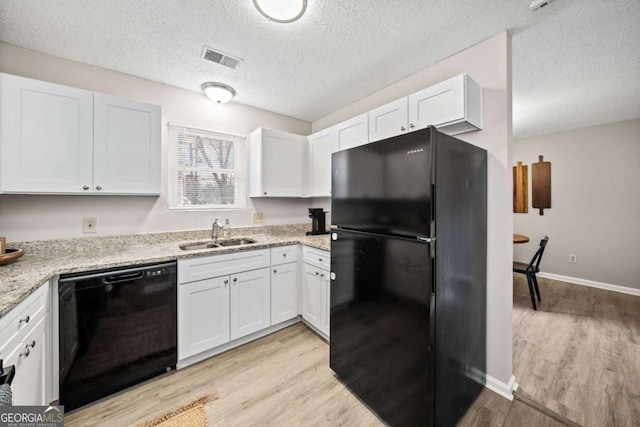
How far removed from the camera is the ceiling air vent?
1870 mm

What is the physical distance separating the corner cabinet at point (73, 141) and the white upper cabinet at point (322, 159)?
1622mm

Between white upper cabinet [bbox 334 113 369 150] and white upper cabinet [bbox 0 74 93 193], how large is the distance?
6.95 feet

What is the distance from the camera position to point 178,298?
1.87 m

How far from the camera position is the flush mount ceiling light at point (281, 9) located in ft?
4.48

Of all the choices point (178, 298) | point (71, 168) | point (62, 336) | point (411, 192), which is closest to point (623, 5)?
point (411, 192)

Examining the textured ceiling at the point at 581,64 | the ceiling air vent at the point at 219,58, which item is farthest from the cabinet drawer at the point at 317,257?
the textured ceiling at the point at 581,64

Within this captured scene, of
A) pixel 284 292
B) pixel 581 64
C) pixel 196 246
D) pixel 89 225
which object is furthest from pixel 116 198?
pixel 581 64

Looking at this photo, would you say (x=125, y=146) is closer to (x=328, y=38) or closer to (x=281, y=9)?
(x=281, y=9)

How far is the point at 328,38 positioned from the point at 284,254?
188 cm

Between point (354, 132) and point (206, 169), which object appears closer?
point (354, 132)

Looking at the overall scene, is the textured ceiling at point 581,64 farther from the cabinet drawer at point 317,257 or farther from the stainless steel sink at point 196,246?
the stainless steel sink at point 196,246

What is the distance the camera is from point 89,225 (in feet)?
6.68

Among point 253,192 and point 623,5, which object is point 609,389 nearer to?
point 623,5

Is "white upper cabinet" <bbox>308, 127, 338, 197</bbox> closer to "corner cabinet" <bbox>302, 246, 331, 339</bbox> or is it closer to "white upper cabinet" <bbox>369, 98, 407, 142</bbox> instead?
"white upper cabinet" <bbox>369, 98, 407, 142</bbox>
